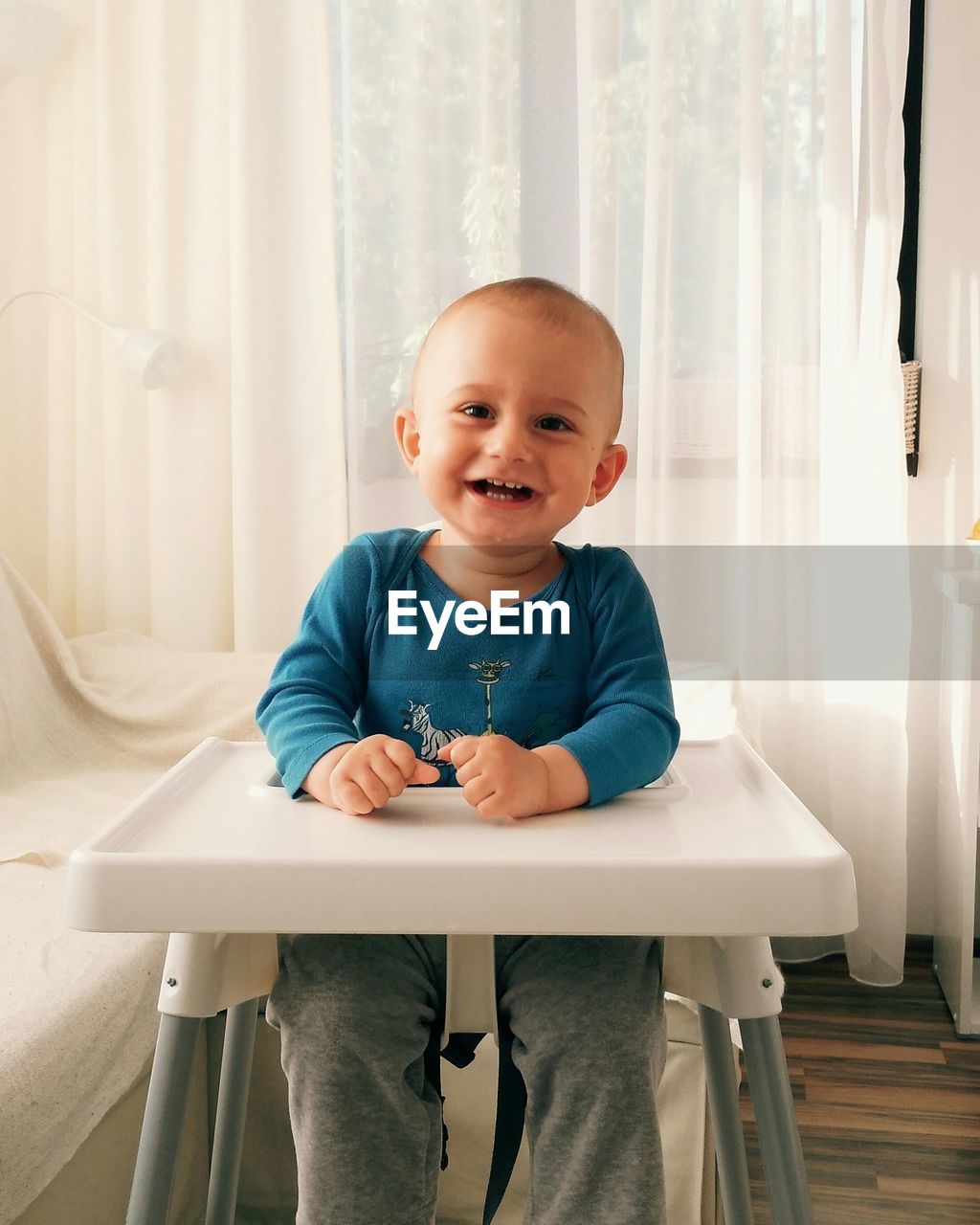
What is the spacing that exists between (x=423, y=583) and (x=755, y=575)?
1.41 m

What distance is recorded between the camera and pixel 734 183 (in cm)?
218

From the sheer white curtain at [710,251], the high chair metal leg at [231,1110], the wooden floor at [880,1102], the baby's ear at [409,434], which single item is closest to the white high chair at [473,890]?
the high chair metal leg at [231,1110]

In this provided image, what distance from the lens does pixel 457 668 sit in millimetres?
872

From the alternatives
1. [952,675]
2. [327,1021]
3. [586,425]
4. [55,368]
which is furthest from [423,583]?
[55,368]

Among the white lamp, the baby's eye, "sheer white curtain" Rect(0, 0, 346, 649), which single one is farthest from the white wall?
the baby's eye

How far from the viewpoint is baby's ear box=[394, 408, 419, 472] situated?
953mm

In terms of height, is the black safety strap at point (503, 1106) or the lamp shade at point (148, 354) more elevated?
the lamp shade at point (148, 354)

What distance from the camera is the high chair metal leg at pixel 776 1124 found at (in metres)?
0.76

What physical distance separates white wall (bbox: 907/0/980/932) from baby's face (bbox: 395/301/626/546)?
1.56 m

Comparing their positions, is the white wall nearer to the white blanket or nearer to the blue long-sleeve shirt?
the white blanket

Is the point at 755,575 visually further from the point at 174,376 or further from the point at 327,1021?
the point at 327,1021

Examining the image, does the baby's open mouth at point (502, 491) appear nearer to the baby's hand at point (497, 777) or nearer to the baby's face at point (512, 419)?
the baby's face at point (512, 419)

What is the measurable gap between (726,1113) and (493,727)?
1.08ft

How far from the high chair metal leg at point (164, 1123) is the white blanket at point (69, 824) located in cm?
23
